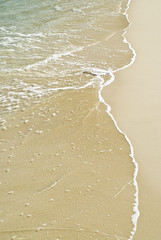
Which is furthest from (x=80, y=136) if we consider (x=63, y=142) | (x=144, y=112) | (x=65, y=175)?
(x=144, y=112)

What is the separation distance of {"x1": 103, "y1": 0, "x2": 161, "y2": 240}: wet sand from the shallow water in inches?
5.6

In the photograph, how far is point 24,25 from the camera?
32.5ft

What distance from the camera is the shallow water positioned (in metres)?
3.38

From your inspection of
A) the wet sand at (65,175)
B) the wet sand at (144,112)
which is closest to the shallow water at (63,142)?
the wet sand at (65,175)

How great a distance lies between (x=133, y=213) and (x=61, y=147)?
1473 millimetres

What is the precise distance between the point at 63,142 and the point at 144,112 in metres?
1.37

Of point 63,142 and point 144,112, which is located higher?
point 144,112

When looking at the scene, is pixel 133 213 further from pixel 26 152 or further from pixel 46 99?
pixel 46 99

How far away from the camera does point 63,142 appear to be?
458 cm

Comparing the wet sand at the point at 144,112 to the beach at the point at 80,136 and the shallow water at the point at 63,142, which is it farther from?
the shallow water at the point at 63,142

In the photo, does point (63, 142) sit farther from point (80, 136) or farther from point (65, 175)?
point (65, 175)

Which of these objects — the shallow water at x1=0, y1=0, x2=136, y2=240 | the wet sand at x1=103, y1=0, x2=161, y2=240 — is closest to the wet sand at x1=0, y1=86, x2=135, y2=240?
the shallow water at x1=0, y1=0, x2=136, y2=240

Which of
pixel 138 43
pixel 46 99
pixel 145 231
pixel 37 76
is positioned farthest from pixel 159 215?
pixel 138 43

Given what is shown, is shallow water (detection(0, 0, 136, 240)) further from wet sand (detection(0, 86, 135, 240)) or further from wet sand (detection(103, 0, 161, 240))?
wet sand (detection(103, 0, 161, 240))
